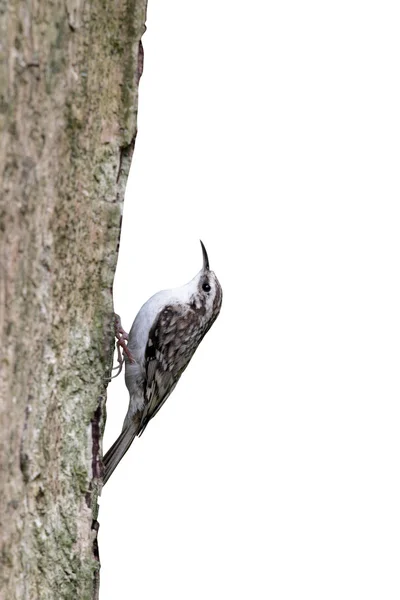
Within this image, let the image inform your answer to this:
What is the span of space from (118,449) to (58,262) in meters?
1.07

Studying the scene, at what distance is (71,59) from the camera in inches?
101

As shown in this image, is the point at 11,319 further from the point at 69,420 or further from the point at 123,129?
the point at 123,129

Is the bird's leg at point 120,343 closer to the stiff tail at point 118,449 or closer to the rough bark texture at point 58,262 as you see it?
the stiff tail at point 118,449

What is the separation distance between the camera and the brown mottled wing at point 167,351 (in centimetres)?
358

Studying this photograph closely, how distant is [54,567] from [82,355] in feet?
2.05

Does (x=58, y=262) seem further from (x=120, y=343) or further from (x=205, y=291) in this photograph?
(x=205, y=291)

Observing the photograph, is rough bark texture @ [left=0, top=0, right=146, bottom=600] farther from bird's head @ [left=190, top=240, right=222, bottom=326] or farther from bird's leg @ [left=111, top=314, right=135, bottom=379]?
bird's head @ [left=190, top=240, right=222, bottom=326]

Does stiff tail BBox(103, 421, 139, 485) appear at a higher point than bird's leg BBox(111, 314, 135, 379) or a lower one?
lower

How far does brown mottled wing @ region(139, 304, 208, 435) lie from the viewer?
3576mm

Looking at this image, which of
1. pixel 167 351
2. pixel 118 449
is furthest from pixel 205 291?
pixel 118 449

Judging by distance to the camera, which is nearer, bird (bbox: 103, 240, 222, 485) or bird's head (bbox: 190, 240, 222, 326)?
bird (bbox: 103, 240, 222, 485)

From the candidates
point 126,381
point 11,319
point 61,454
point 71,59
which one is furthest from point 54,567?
point 71,59

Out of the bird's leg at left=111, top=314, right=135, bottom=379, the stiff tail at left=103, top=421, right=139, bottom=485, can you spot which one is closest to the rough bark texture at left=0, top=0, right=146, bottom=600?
the bird's leg at left=111, top=314, right=135, bottom=379

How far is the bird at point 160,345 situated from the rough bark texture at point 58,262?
2.07ft
